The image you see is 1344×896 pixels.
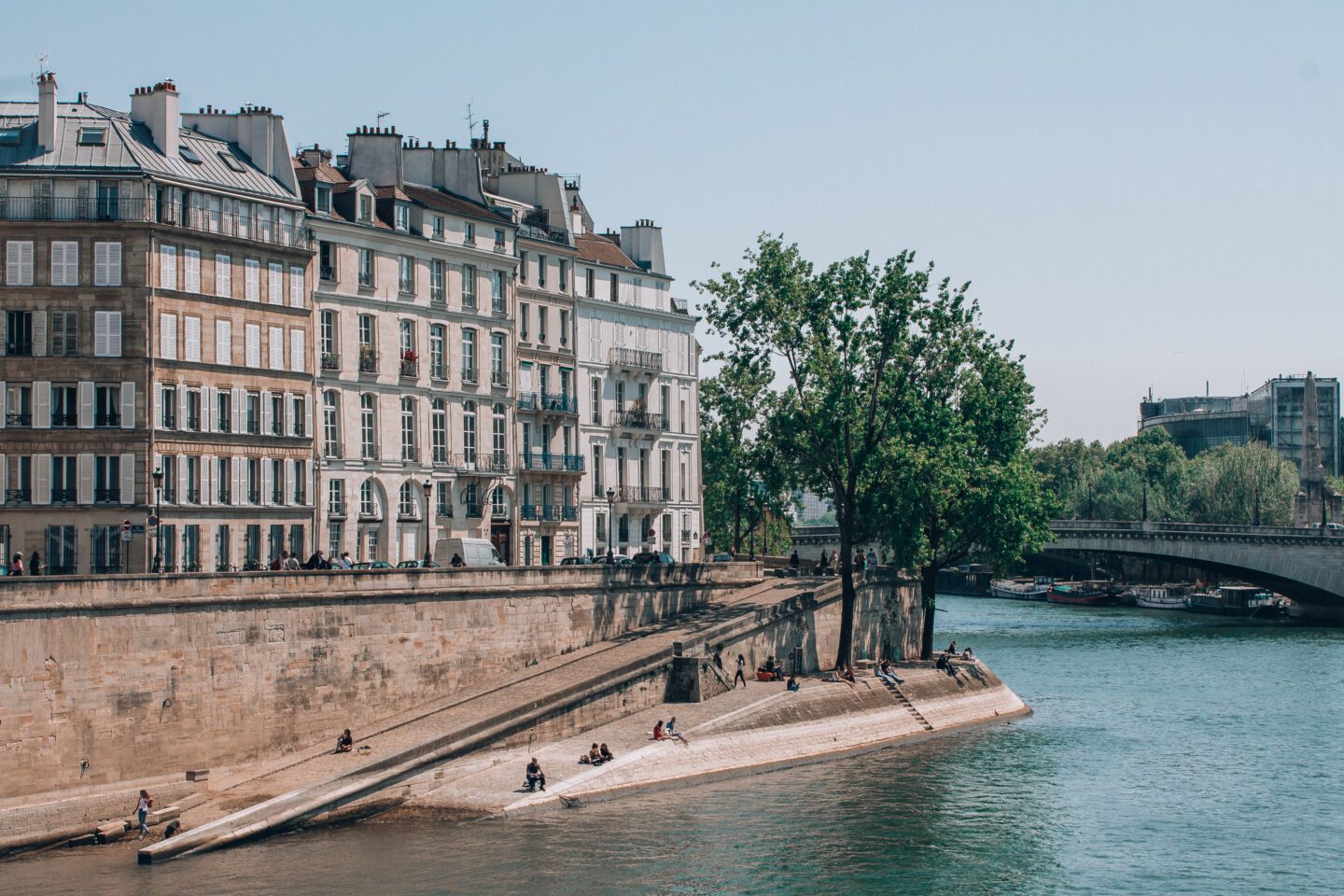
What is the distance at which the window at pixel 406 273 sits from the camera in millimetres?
77750

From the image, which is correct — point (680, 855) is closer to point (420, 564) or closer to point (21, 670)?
point (21, 670)

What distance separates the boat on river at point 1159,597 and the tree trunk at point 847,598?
78.7 meters

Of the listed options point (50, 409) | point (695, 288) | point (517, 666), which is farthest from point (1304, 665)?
point (50, 409)

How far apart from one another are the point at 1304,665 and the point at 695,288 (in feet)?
134

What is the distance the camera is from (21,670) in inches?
2051

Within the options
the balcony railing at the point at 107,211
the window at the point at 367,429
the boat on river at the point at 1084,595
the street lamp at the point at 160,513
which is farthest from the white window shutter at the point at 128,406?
the boat on river at the point at 1084,595

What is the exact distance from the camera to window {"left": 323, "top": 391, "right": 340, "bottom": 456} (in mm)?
73688

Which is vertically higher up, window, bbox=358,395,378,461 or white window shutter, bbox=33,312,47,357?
white window shutter, bbox=33,312,47,357

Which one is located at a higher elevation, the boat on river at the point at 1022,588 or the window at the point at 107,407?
the window at the point at 107,407

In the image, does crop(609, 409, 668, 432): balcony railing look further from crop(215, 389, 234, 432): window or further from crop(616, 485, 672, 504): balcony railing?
crop(215, 389, 234, 432): window

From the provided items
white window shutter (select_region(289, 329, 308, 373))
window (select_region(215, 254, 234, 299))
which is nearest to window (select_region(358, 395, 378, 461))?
white window shutter (select_region(289, 329, 308, 373))

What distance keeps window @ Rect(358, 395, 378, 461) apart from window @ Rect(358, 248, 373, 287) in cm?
467

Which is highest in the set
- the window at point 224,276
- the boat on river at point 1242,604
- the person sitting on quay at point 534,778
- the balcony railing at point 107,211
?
the balcony railing at point 107,211

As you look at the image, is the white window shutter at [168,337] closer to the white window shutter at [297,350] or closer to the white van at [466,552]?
the white window shutter at [297,350]
